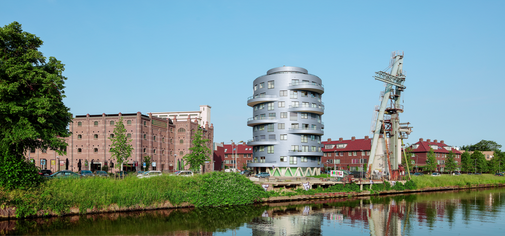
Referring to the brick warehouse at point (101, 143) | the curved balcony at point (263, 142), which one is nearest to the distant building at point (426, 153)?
the curved balcony at point (263, 142)

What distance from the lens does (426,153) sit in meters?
133

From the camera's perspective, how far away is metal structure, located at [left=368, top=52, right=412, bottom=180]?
80.8 metres

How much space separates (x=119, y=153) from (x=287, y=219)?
48.0 m

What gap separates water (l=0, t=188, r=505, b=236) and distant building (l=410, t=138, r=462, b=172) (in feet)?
292

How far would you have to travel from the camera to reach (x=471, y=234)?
31859 mm

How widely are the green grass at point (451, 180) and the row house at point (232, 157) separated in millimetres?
70553

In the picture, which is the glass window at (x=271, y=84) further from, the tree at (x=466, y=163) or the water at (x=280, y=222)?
the tree at (x=466, y=163)

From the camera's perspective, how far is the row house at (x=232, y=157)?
467 ft

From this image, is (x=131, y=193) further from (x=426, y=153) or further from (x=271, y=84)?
(x=426, y=153)

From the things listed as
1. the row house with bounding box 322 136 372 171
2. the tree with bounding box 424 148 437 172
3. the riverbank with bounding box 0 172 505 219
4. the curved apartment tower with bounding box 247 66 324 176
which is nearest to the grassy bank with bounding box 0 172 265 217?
the riverbank with bounding box 0 172 505 219

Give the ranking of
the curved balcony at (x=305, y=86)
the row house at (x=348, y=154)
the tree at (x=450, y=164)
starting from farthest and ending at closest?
the tree at (x=450, y=164), the row house at (x=348, y=154), the curved balcony at (x=305, y=86)

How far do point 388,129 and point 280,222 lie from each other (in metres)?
54.3

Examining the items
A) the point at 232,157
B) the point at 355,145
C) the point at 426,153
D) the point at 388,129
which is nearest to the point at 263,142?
the point at 388,129

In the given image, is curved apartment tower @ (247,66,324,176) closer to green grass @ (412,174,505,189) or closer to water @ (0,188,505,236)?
green grass @ (412,174,505,189)
